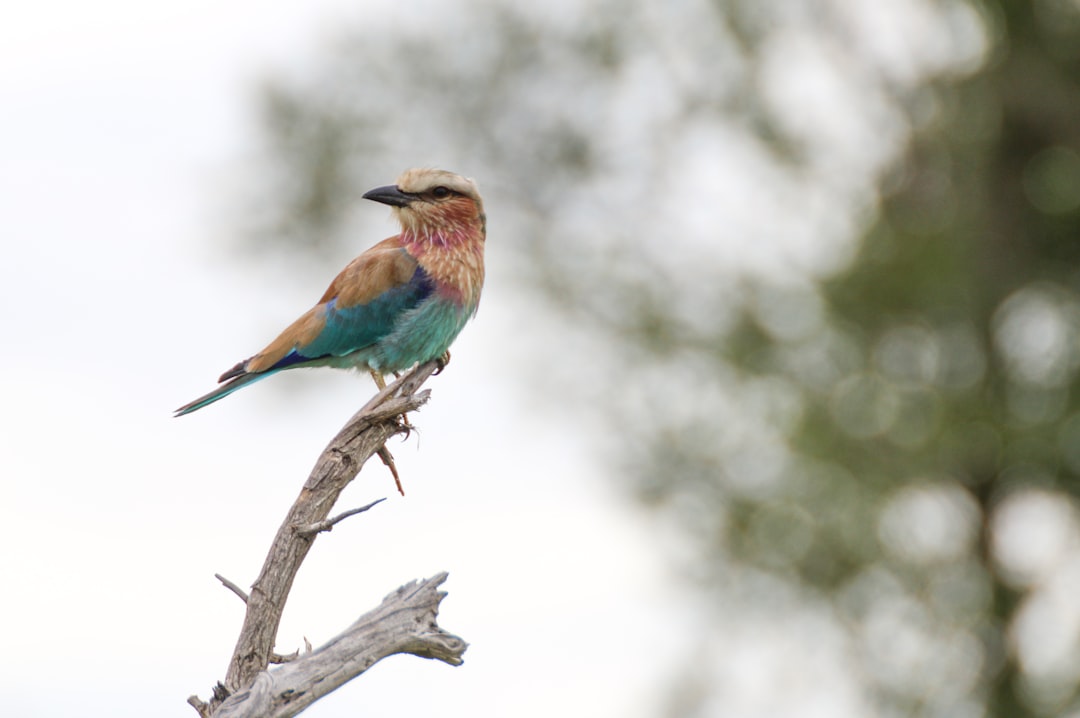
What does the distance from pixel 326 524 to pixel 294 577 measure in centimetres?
22

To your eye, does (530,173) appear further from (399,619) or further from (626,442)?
(399,619)

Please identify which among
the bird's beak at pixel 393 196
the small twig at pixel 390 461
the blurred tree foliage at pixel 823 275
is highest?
the blurred tree foliage at pixel 823 275

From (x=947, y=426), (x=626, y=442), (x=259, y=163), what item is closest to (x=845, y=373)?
(x=947, y=426)

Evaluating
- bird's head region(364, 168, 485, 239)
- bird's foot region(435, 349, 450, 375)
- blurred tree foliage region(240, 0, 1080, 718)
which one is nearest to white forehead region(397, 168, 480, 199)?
bird's head region(364, 168, 485, 239)

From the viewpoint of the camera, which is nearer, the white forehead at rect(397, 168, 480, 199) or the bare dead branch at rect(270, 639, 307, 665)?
the bare dead branch at rect(270, 639, 307, 665)

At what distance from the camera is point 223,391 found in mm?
5430

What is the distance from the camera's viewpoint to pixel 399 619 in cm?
408

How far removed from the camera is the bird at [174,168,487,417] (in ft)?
18.6

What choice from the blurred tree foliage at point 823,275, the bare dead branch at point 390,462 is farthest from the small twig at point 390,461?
the blurred tree foliage at point 823,275

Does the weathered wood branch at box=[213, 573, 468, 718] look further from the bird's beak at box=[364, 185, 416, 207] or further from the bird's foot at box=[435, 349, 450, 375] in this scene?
the bird's beak at box=[364, 185, 416, 207]

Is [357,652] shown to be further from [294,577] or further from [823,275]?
[823,275]

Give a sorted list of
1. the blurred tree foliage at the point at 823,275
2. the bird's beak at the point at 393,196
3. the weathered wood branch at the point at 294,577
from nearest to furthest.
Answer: the weathered wood branch at the point at 294,577 → the bird's beak at the point at 393,196 → the blurred tree foliage at the point at 823,275

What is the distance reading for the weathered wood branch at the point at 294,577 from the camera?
400 cm

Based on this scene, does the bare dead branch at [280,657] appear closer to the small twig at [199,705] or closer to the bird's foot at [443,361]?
the small twig at [199,705]
